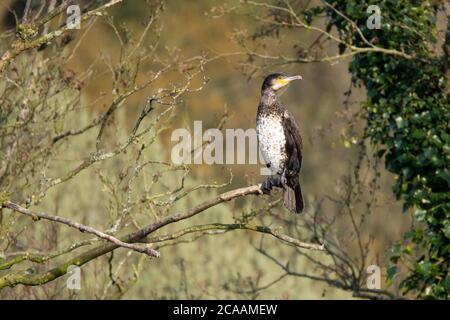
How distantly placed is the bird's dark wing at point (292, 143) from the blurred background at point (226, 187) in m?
0.33

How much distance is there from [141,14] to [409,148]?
13.8 meters

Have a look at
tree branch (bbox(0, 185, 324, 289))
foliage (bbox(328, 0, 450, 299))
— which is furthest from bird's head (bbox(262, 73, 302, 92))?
tree branch (bbox(0, 185, 324, 289))

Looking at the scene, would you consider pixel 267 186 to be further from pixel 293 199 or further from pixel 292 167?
pixel 292 167

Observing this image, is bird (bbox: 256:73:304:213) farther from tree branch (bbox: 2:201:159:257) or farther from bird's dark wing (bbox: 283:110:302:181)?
tree branch (bbox: 2:201:159:257)

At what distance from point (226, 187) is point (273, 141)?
4.91 m

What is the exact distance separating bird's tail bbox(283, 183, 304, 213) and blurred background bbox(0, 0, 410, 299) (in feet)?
0.97

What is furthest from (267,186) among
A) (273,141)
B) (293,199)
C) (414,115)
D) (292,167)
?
(414,115)

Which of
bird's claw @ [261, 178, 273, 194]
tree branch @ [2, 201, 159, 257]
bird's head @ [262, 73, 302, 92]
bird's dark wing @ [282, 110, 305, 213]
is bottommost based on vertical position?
tree branch @ [2, 201, 159, 257]

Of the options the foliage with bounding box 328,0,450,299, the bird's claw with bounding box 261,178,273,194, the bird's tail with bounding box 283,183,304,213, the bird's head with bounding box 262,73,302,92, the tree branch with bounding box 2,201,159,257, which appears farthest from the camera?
the bird's head with bounding box 262,73,302,92

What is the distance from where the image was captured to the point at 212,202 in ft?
18.3

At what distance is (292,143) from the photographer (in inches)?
288

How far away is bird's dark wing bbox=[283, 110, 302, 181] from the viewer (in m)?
7.23
